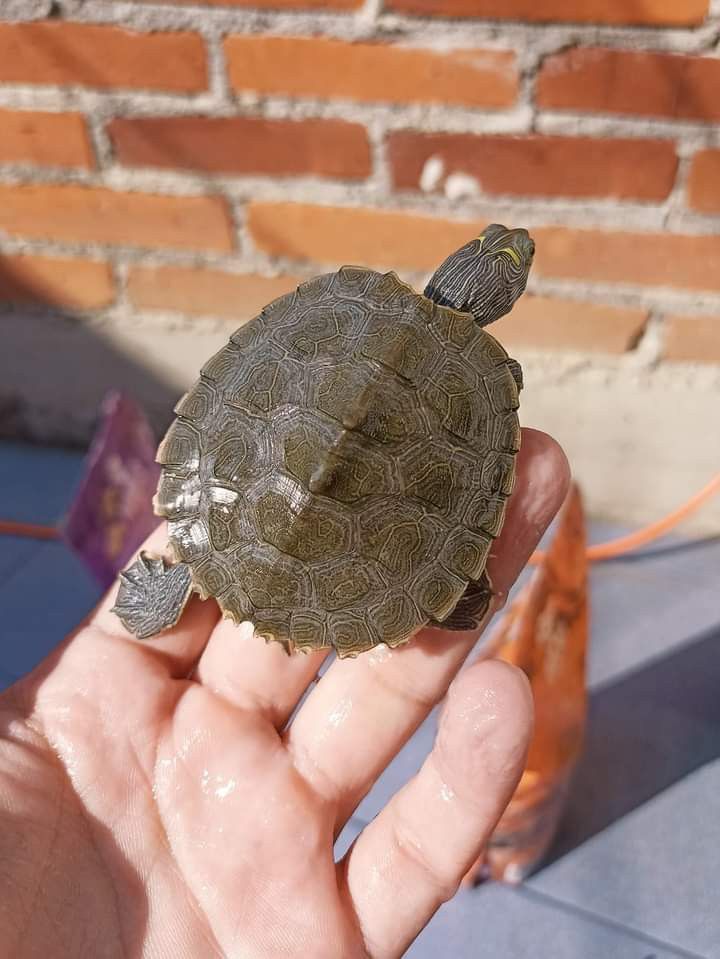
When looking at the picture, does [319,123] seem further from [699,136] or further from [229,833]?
[229,833]

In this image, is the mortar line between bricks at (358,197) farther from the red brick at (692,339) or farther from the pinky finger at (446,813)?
the pinky finger at (446,813)

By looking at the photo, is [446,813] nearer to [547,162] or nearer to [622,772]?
[622,772]

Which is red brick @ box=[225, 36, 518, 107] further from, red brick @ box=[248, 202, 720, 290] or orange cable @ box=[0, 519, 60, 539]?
orange cable @ box=[0, 519, 60, 539]

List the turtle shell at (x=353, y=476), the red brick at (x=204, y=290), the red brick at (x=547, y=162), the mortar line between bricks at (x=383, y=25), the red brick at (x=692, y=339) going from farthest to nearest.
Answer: the red brick at (x=204, y=290)
the red brick at (x=692, y=339)
the red brick at (x=547, y=162)
the mortar line between bricks at (x=383, y=25)
the turtle shell at (x=353, y=476)

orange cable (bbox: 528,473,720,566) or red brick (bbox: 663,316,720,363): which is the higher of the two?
red brick (bbox: 663,316,720,363)

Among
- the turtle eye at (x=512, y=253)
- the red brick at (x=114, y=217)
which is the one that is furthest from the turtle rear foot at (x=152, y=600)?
the red brick at (x=114, y=217)

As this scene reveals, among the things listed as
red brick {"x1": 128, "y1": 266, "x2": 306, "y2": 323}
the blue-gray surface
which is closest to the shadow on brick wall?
red brick {"x1": 128, "y1": 266, "x2": 306, "y2": 323}

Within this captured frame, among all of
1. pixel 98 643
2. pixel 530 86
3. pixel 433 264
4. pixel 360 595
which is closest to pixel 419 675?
pixel 360 595

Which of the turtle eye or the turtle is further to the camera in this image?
the turtle eye
